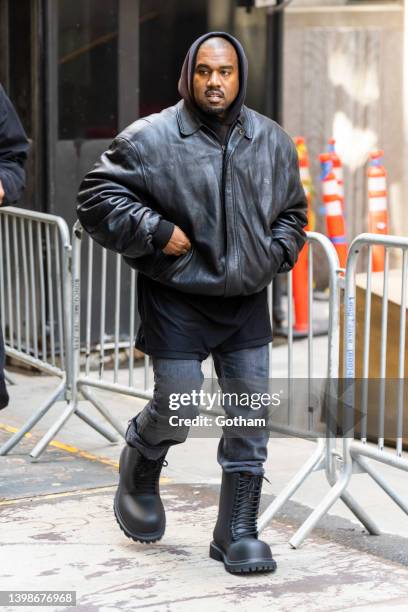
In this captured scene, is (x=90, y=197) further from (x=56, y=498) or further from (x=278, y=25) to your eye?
(x=278, y=25)

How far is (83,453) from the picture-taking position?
21.3 feet

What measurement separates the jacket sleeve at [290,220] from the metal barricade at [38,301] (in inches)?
77.1

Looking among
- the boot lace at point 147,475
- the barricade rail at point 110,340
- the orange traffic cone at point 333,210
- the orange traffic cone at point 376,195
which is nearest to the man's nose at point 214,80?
the barricade rail at point 110,340

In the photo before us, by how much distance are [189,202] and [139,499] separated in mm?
1178

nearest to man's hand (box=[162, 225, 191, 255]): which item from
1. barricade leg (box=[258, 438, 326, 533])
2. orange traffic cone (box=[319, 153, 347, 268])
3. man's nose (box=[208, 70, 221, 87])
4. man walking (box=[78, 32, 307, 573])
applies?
man walking (box=[78, 32, 307, 573])

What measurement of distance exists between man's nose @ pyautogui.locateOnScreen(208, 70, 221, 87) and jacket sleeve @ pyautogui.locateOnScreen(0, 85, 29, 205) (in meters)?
1.30

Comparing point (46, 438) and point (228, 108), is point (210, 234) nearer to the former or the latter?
point (228, 108)

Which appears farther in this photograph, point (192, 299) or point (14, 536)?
point (14, 536)

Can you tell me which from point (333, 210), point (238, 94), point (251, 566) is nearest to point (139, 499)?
point (251, 566)

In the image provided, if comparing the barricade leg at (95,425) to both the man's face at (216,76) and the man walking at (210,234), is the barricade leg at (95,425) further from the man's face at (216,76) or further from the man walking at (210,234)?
the man's face at (216,76)

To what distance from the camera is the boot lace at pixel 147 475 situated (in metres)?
4.94

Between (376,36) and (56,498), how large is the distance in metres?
7.04

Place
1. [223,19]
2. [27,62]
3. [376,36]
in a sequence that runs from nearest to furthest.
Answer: [27,62]
[223,19]
[376,36]

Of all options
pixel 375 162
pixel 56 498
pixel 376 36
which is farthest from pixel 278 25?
pixel 56 498
